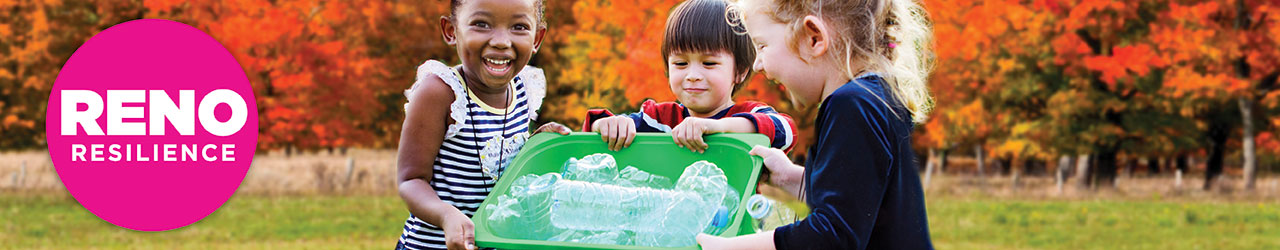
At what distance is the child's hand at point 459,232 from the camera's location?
2441 mm

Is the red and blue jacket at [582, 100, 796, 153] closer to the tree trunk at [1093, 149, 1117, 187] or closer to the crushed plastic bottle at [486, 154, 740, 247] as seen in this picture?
the crushed plastic bottle at [486, 154, 740, 247]

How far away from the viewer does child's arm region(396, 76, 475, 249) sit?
2.75 metres

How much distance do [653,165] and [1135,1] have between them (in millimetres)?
14229

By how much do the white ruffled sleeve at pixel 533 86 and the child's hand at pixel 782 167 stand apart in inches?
36.2

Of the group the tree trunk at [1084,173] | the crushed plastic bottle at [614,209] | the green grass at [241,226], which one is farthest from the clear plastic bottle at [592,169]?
the tree trunk at [1084,173]

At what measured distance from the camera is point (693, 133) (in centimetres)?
268

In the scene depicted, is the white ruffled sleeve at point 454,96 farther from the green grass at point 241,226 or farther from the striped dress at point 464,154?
the green grass at point 241,226

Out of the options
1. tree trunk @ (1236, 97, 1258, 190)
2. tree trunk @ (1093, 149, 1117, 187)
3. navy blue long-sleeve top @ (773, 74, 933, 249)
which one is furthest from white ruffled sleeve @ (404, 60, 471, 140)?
tree trunk @ (1093, 149, 1117, 187)

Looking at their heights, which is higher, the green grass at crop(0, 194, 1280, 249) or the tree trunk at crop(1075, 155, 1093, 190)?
the tree trunk at crop(1075, 155, 1093, 190)

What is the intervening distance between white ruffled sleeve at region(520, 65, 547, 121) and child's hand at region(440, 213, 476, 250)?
73cm

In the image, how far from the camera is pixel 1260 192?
16453 mm

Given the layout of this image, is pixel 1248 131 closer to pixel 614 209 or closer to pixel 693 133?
pixel 693 133

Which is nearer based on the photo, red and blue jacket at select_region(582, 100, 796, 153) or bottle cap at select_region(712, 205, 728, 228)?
bottle cap at select_region(712, 205, 728, 228)

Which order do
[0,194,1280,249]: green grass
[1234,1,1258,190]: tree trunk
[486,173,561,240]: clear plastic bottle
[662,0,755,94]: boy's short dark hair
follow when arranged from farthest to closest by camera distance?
[1234,1,1258,190]: tree trunk, [0,194,1280,249]: green grass, [662,0,755,94]: boy's short dark hair, [486,173,561,240]: clear plastic bottle
